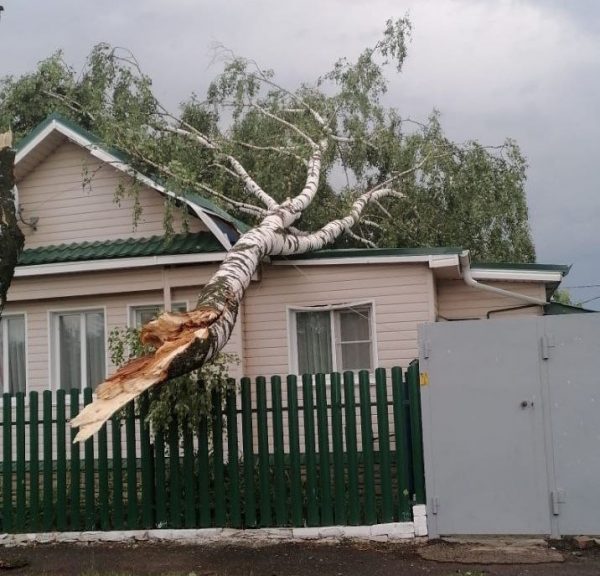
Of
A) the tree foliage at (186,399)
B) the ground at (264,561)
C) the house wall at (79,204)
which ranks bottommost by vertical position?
the ground at (264,561)

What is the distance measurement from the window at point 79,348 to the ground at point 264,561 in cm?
445

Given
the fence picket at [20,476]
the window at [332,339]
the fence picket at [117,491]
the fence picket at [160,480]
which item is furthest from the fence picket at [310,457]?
the window at [332,339]

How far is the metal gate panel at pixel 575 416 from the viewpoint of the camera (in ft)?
23.2

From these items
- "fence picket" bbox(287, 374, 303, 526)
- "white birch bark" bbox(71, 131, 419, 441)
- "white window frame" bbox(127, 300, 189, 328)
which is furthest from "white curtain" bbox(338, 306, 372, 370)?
"fence picket" bbox(287, 374, 303, 526)

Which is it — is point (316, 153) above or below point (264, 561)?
above

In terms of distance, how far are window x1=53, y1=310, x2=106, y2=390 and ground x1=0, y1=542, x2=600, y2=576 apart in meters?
4.45

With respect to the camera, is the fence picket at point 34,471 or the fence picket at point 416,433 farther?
the fence picket at point 34,471

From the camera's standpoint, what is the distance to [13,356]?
40.4 feet

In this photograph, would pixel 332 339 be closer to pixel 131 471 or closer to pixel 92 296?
pixel 92 296

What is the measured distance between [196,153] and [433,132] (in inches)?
215

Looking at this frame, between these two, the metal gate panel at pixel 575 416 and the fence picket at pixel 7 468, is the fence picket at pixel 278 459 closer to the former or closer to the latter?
the metal gate panel at pixel 575 416

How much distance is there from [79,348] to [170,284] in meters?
2.10

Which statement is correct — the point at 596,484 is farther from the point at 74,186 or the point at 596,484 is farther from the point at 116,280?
the point at 74,186

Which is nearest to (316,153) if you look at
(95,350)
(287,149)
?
(287,149)
